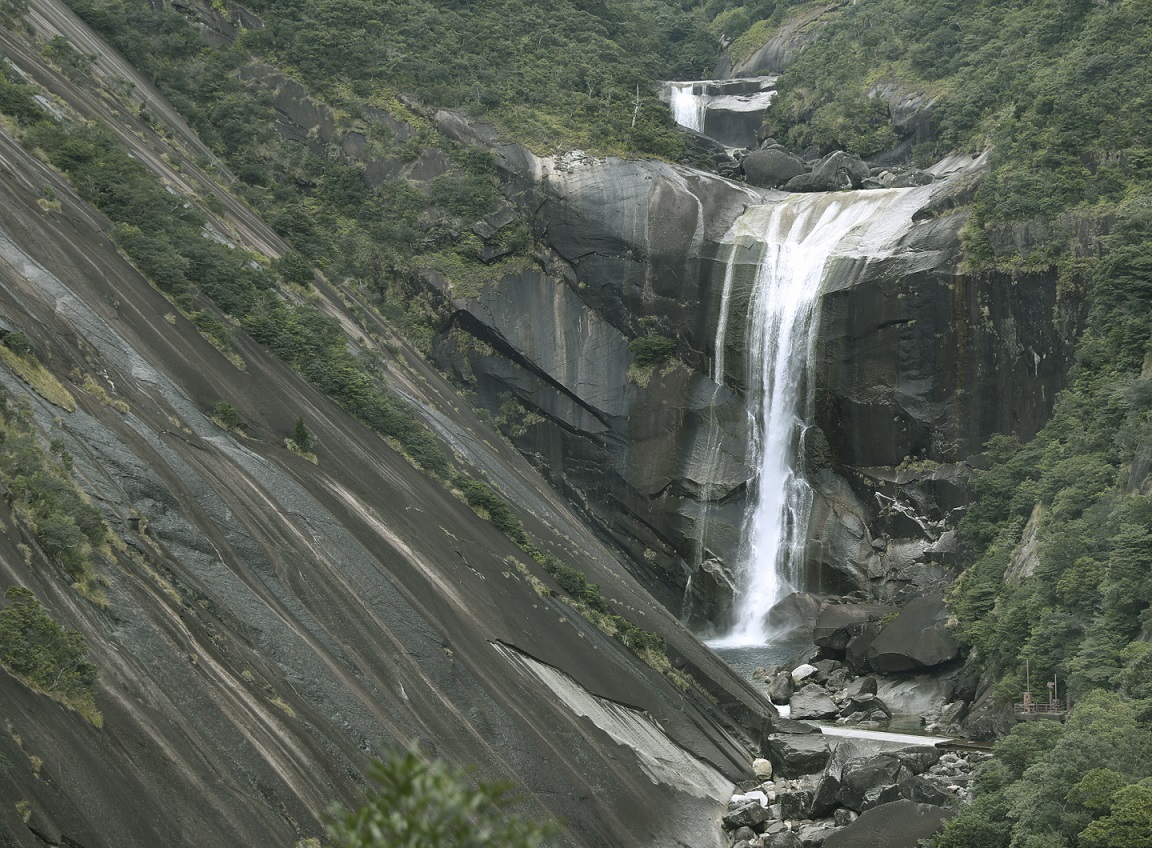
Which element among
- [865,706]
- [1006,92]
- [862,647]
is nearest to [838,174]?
[1006,92]

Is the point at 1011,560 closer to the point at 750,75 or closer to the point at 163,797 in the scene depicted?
the point at 163,797

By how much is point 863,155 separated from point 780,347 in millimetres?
16381

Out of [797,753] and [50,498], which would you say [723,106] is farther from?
[50,498]

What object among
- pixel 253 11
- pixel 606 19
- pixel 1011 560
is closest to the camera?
pixel 1011 560

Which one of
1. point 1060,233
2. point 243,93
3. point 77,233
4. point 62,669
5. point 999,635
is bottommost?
point 999,635

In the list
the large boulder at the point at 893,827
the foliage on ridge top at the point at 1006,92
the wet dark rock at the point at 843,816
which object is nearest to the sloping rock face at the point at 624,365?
the foliage on ridge top at the point at 1006,92

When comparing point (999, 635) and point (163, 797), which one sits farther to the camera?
point (999, 635)

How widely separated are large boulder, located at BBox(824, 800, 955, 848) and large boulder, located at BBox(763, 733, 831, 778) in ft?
19.0

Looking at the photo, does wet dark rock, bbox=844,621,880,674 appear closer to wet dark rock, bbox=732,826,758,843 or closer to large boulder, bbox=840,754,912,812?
large boulder, bbox=840,754,912,812

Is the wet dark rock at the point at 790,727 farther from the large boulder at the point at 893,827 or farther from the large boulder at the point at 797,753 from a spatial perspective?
the large boulder at the point at 893,827

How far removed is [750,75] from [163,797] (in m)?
68.1

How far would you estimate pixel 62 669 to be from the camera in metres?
14.9

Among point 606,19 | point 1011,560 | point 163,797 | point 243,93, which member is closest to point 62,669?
point 163,797

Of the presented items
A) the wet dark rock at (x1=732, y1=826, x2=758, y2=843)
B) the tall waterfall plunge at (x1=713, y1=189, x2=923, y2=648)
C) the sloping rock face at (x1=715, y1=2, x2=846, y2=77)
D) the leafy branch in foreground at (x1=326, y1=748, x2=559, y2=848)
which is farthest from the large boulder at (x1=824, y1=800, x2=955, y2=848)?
the sloping rock face at (x1=715, y1=2, x2=846, y2=77)
